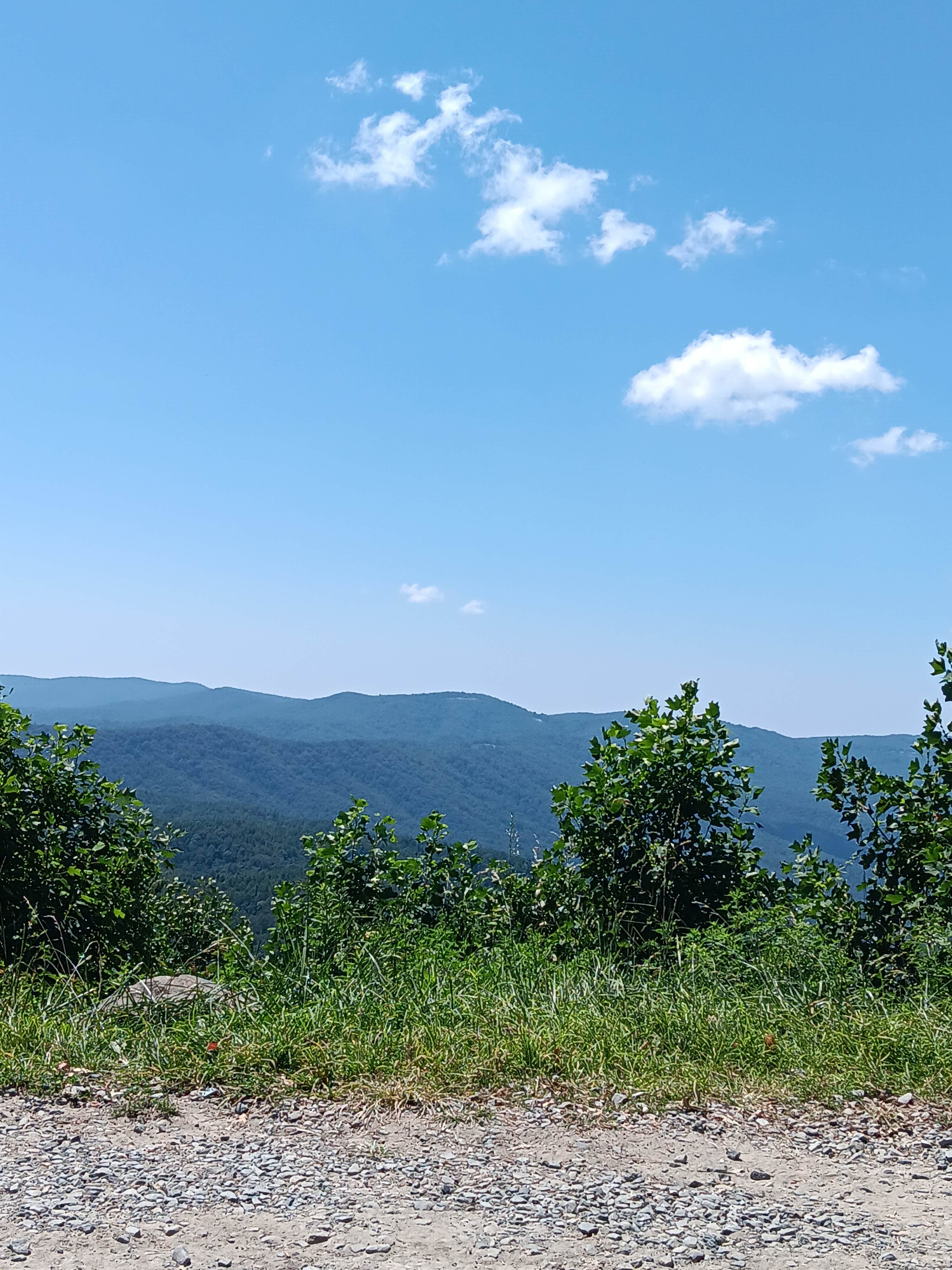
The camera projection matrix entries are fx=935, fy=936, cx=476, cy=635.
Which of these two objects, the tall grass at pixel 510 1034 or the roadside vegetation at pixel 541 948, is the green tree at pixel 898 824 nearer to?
the roadside vegetation at pixel 541 948

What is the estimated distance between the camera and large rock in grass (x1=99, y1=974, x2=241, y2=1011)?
5.45 metres

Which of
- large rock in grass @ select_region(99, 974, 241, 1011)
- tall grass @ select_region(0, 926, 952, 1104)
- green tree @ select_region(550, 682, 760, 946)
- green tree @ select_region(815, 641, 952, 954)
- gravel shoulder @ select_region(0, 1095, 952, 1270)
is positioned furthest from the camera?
green tree @ select_region(550, 682, 760, 946)

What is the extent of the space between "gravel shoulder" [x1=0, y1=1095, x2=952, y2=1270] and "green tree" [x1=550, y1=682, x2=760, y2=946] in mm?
3173

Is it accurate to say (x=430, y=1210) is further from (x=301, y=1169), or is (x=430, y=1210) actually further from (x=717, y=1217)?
(x=717, y=1217)

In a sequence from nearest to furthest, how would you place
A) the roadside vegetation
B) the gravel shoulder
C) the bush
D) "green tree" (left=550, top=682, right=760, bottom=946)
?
the gravel shoulder, the roadside vegetation, the bush, "green tree" (left=550, top=682, right=760, bottom=946)

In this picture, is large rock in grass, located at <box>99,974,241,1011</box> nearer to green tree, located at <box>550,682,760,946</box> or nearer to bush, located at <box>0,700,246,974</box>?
bush, located at <box>0,700,246,974</box>

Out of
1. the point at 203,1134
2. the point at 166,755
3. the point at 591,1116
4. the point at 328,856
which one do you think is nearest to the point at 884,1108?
the point at 591,1116

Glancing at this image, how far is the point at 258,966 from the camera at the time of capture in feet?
19.8

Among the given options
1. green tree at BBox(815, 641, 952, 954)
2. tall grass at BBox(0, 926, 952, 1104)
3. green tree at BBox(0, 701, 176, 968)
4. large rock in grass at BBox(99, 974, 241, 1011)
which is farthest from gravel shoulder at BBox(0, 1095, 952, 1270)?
green tree at BBox(0, 701, 176, 968)

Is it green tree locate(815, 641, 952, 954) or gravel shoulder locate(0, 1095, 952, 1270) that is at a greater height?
green tree locate(815, 641, 952, 954)

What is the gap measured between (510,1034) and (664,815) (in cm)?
318

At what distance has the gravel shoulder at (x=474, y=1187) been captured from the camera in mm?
3086

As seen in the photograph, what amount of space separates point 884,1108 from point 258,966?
3706mm

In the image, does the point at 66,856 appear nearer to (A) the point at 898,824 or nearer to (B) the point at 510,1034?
(B) the point at 510,1034
